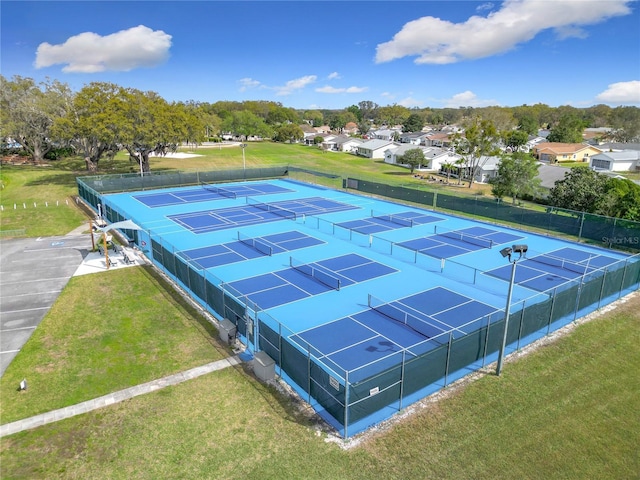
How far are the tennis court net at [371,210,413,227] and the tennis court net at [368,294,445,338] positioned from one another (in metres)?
16.8

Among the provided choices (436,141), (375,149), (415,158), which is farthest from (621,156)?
(375,149)

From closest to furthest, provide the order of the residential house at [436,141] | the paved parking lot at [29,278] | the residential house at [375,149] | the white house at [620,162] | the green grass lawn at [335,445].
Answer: the green grass lawn at [335,445]
the paved parking lot at [29,278]
the white house at [620,162]
the residential house at [375,149]
the residential house at [436,141]

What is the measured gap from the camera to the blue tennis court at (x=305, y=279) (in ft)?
68.8

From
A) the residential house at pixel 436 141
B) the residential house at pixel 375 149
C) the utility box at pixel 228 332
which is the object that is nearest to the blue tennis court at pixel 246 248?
the utility box at pixel 228 332

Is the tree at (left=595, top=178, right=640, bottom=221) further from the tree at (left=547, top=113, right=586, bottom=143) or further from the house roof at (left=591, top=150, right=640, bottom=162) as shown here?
the tree at (left=547, top=113, right=586, bottom=143)

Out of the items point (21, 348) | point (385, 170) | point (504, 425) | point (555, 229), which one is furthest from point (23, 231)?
point (385, 170)

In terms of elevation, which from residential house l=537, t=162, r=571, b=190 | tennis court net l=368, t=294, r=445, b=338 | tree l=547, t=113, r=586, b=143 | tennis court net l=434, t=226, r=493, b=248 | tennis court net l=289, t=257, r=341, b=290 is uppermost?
tree l=547, t=113, r=586, b=143

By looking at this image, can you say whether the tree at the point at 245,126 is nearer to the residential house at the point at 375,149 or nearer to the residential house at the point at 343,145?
the residential house at the point at 343,145

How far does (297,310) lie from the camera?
64.1 feet

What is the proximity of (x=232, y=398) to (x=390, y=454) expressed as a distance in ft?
17.3

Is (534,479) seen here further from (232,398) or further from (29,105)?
(29,105)

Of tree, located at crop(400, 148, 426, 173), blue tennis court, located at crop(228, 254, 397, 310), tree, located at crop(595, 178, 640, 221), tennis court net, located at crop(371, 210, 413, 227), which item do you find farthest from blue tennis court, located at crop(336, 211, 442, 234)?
tree, located at crop(400, 148, 426, 173)

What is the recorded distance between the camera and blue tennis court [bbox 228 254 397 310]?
68.8 ft

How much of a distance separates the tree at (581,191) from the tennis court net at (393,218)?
52.2 ft
